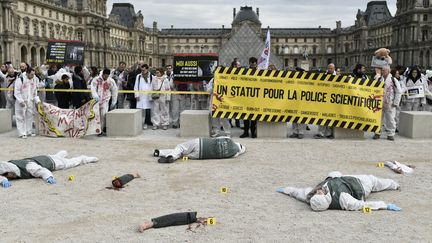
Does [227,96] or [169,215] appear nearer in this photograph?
[169,215]

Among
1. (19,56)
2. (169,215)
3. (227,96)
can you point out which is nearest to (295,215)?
(169,215)

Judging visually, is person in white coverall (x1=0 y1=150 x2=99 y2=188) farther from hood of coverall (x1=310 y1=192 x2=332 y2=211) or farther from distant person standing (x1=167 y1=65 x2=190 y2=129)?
distant person standing (x1=167 y1=65 x2=190 y2=129)

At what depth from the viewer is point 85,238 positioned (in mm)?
5711

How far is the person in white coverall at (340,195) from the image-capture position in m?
6.71

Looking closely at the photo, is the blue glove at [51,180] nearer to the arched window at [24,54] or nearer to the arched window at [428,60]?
the arched window at [24,54]

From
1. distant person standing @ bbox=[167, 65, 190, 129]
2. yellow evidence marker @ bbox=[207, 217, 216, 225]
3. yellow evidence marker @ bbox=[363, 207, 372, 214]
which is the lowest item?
yellow evidence marker @ bbox=[207, 217, 216, 225]

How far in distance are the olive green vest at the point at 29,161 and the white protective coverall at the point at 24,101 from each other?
4906 millimetres

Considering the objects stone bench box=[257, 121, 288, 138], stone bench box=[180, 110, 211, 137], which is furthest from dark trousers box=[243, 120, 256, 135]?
stone bench box=[180, 110, 211, 137]

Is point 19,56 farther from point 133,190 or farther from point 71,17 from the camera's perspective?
point 133,190

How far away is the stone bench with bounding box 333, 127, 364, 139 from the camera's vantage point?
1318cm

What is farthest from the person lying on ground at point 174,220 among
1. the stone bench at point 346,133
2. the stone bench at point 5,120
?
the stone bench at point 5,120

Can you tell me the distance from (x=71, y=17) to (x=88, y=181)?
8506 centimetres

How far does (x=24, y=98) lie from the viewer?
13.3 meters

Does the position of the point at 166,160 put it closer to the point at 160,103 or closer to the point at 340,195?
the point at 340,195
